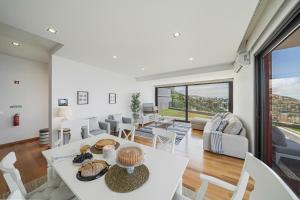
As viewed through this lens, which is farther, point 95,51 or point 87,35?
point 95,51

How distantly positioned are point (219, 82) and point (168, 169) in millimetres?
5781

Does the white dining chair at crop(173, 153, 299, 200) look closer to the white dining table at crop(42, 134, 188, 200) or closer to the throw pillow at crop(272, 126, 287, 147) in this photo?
the white dining table at crop(42, 134, 188, 200)

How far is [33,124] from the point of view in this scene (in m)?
3.71

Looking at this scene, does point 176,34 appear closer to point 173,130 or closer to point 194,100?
point 173,130

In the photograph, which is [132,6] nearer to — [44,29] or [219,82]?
[44,29]

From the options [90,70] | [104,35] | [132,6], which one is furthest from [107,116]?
[132,6]

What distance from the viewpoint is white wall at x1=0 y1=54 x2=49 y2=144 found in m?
3.22

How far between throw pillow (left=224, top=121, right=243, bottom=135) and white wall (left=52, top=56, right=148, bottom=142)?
3.83m

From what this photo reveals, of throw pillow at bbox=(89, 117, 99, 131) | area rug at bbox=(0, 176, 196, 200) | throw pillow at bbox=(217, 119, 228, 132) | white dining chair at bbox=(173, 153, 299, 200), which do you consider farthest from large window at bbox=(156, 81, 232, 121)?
white dining chair at bbox=(173, 153, 299, 200)

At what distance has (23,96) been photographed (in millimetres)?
3520

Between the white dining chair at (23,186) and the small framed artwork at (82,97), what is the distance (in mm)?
2710

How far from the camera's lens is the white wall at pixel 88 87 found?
305cm

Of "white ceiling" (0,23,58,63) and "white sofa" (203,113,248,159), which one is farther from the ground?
"white ceiling" (0,23,58,63)

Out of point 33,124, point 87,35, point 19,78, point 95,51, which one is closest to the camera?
point 87,35
